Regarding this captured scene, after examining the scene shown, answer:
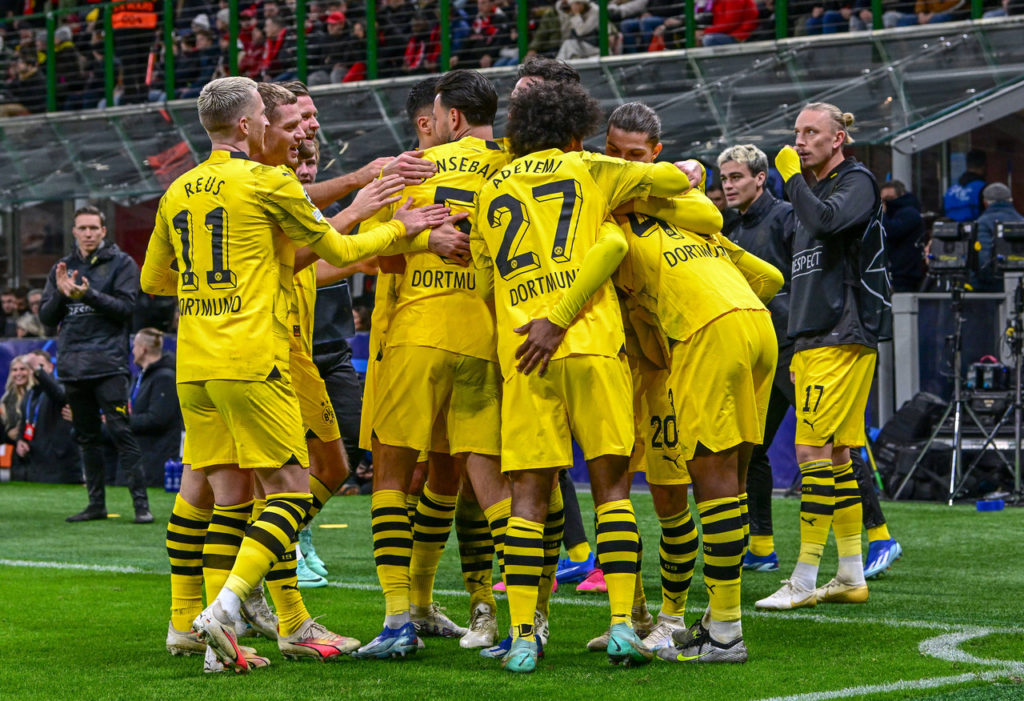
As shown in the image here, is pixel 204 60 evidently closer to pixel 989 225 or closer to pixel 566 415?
pixel 989 225

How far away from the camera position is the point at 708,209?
5.22 m

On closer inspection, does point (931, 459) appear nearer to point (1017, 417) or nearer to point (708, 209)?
point (1017, 417)

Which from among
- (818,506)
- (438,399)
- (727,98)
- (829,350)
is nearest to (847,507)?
(818,506)

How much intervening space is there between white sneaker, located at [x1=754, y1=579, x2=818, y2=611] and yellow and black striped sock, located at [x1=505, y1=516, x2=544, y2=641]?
1.80m

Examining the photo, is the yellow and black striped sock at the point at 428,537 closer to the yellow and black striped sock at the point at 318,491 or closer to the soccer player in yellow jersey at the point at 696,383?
the yellow and black striped sock at the point at 318,491

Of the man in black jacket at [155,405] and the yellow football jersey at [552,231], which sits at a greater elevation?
the yellow football jersey at [552,231]

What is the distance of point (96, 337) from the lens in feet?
34.7

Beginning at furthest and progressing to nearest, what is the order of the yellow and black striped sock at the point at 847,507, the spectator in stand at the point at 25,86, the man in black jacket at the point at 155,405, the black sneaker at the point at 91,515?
the spectator in stand at the point at 25,86
the man in black jacket at the point at 155,405
the black sneaker at the point at 91,515
the yellow and black striped sock at the point at 847,507

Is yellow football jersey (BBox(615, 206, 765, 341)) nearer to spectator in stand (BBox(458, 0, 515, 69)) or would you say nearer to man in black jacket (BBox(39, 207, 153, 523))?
man in black jacket (BBox(39, 207, 153, 523))

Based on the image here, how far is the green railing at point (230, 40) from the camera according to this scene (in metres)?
15.2

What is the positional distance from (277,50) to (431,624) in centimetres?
1386

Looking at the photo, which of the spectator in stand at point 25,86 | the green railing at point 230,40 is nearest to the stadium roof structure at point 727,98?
the green railing at point 230,40

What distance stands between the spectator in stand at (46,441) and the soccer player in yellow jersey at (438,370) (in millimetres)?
10157

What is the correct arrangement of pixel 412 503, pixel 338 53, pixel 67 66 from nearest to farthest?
pixel 412 503 < pixel 338 53 < pixel 67 66
